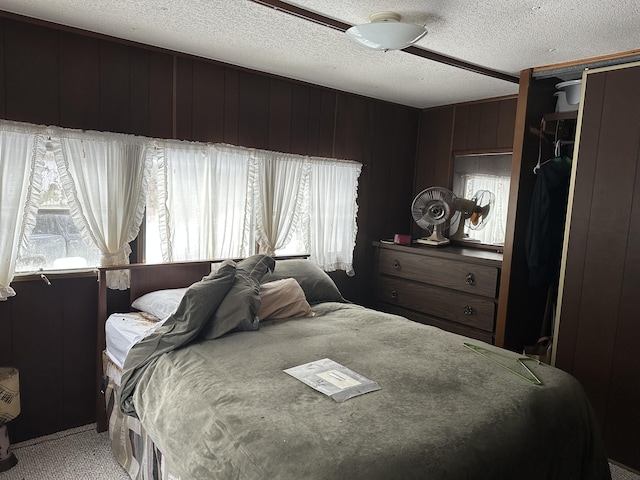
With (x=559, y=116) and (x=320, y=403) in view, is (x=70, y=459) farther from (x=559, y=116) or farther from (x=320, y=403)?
(x=559, y=116)

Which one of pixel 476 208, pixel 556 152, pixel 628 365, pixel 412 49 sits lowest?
pixel 628 365

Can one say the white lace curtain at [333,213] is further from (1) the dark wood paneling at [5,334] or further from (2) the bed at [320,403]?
(1) the dark wood paneling at [5,334]

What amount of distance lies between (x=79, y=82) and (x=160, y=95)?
47cm

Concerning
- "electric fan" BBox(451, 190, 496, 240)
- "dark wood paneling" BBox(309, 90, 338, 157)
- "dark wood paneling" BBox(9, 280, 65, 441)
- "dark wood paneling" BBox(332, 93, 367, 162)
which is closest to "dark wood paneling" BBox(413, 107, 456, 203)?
"electric fan" BBox(451, 190, 496, 240)

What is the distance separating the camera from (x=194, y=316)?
2.17 meters

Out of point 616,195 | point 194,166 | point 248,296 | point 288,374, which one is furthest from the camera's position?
point 194,166

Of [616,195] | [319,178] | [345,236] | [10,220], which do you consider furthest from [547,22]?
[10,220]

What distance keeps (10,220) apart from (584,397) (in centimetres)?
297

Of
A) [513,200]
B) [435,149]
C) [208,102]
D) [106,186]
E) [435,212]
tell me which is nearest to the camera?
[106,186]

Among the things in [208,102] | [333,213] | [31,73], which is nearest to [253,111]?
[208,102]

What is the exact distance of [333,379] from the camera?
5.97 feet

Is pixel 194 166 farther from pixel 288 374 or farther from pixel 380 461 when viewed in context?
pixel 380 461

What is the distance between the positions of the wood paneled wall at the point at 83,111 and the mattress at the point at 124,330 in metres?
0.26

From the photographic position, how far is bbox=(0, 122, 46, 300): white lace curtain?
8.05 feet
